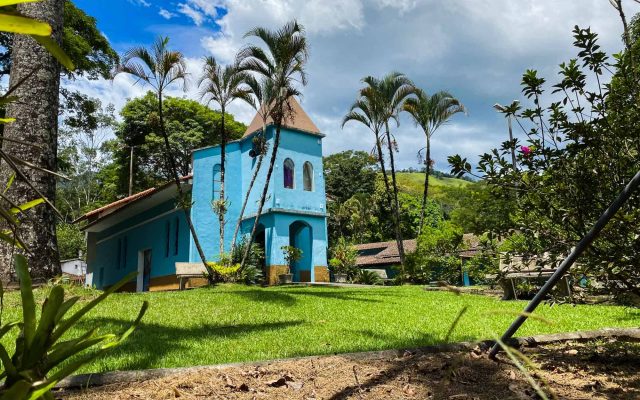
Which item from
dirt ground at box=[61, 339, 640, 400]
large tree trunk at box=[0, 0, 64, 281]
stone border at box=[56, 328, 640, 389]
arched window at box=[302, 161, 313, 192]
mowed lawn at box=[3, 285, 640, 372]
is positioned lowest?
mowed lawn at box=[3, 285, 640, 372]

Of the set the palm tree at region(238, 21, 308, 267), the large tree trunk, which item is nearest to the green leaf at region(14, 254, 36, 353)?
the large tree trunk

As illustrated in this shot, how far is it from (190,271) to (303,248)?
19.6 ft

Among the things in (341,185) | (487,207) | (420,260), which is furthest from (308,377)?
(341,185)

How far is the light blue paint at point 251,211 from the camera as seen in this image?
58.5ft

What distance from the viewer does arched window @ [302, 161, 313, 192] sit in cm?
1979

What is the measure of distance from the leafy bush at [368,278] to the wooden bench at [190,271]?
284 inches

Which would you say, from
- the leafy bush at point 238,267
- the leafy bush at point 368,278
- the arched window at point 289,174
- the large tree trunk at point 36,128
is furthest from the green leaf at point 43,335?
A: the leafy bush at point 368,278

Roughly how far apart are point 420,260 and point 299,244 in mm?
5622

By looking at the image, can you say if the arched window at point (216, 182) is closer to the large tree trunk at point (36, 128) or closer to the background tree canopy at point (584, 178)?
the large tree trunk at point (36, 128)

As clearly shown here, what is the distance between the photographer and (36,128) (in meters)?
7.24

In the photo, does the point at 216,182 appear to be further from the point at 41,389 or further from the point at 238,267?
the point at 41,389

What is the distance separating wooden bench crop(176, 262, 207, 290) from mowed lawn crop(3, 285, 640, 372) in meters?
6.66

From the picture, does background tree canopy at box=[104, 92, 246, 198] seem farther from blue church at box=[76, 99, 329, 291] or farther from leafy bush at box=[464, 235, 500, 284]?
leafy bush at box=[464, 235, 500, 284]

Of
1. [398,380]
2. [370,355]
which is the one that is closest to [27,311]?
[398,380]
